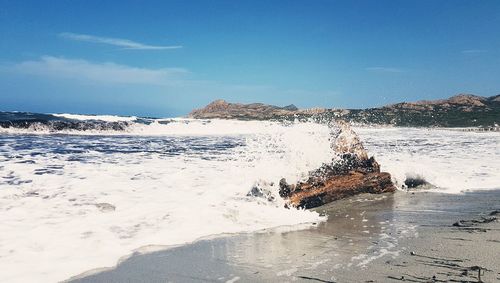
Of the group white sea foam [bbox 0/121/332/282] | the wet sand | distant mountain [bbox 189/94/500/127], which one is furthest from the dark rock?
distant mountain [bbox 189/94/500/127]

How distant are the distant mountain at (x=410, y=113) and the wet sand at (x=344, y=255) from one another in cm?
3996

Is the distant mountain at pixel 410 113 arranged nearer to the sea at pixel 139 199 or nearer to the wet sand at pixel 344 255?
the sea at pixel 139 199

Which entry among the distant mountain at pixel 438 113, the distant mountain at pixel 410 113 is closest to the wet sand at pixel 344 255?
the distant mountain at pixel 410 113

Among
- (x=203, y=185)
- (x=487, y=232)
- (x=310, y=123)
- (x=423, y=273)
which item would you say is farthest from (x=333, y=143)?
(x=423, y=273)

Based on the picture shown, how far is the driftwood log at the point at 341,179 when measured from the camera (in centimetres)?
695

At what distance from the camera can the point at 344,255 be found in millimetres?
4211

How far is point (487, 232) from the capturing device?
4.93 m

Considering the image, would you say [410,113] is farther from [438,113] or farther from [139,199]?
[139,199]

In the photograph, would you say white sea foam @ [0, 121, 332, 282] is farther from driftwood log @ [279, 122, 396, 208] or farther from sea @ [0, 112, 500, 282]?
driftwood log @ [279, 122, 396, 208]

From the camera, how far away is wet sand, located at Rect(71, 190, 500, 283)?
3623 millimetres

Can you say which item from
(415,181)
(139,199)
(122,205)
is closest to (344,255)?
(122,205)

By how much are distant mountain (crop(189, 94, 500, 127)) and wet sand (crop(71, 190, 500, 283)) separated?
131 ft

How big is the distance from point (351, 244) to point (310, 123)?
200 inches

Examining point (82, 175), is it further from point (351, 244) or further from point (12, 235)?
point (351, 244)
